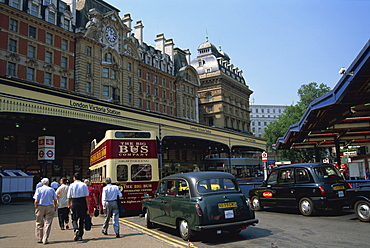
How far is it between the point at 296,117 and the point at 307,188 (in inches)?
2352

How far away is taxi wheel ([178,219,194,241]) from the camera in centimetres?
820

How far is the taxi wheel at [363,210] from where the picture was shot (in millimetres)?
10336

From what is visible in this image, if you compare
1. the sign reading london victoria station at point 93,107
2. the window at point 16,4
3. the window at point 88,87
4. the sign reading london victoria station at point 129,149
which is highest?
the window at point 16,4

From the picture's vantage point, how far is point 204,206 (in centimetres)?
804

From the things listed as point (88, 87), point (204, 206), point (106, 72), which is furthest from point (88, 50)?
point (204, 206)

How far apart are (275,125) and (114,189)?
67174mm

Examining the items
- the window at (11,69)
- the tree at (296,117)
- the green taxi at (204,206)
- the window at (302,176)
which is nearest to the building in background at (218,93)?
the tree at (296,117)

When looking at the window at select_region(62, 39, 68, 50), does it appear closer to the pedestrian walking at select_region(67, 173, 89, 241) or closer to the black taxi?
the black taxi

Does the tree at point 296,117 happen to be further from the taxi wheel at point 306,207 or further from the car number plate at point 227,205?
the car number plate at point 227,205

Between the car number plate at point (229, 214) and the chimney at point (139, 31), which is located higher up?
the chimney at point (139, 31)

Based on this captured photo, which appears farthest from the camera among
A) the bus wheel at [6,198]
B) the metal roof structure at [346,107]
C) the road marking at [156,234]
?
the bus wheel at [6,198]

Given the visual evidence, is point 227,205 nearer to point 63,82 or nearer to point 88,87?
point 63,82

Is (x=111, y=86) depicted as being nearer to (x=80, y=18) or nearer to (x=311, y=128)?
(x=80, y=18)

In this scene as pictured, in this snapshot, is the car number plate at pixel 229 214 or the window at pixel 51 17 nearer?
the car number plate at pixel 229 214
